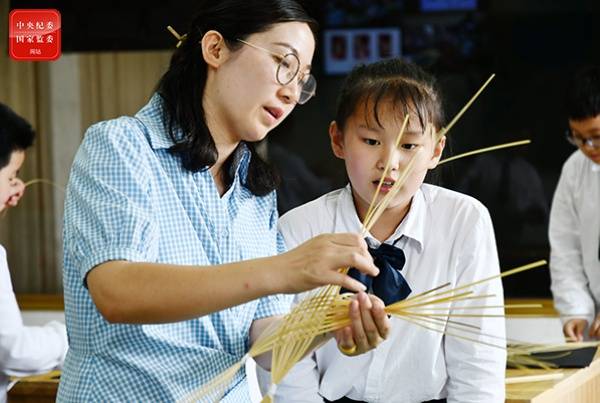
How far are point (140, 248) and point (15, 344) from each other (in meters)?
1.42

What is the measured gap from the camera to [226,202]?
1.88 meters

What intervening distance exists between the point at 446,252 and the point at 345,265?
836 millimetres

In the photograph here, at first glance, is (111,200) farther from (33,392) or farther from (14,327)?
(33,392)

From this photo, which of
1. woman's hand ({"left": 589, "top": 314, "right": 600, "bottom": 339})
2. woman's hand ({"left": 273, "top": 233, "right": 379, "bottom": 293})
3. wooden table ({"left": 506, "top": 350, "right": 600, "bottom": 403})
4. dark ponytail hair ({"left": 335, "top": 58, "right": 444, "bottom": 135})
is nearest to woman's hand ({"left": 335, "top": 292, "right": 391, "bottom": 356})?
woman's hand ({"left": 273, "top": 233, "right": 379, "bottom": 293})

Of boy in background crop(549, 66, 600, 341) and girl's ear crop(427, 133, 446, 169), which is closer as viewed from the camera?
girl's ear crop(427, 133, 446, 169)

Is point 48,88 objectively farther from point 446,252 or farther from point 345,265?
point 345,265

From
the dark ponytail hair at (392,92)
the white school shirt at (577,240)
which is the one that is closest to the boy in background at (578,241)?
the white school shirt at (577,240)

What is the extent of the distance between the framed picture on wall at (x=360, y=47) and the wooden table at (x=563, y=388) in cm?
226

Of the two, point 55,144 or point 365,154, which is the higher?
point 365,154

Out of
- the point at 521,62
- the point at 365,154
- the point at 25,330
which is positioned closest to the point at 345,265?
the point at 365,154

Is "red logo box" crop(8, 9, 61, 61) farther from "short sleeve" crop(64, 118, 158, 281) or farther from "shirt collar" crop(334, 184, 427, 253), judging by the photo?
"short sleeve" crop(64, 118, 158, 281)

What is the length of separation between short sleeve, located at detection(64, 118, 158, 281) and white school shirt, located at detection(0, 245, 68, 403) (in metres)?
1.24

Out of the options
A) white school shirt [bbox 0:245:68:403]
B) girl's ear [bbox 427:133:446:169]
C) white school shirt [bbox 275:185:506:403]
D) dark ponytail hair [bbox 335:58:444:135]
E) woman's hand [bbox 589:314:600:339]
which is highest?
dark ponytail hair [bbox 335:58:444:135]

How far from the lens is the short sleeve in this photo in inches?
62.6
